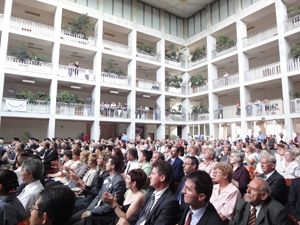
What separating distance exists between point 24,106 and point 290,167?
14.7 meters

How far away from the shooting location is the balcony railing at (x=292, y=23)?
1362 cm

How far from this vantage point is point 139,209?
2.81 metres

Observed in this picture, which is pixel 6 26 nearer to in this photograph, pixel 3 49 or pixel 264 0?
pixel 3 49

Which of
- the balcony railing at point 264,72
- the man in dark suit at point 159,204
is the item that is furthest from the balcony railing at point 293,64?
the man in dark suit at point 159,204

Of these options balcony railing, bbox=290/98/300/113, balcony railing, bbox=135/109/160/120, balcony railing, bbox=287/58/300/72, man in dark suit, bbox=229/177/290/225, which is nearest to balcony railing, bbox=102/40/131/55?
balcony railing, bbox=135/109/160/120

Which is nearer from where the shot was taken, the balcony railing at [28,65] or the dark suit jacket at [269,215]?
the dark suit jacket at [269,215]

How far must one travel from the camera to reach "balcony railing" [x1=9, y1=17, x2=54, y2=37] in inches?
569

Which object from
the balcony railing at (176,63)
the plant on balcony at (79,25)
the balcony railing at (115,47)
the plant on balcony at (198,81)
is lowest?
the plant on balcony at (198,81)

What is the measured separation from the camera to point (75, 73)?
53.4 feet

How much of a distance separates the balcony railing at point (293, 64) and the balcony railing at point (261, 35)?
8.06 ft

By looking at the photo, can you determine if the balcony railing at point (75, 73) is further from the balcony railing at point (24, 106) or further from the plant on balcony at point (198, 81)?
the plant on balcony at point (198, 81)

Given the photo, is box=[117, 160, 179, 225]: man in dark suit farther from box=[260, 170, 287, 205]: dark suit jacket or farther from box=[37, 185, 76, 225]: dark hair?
box=[260, 170, 287, 205]: dark suit jacket

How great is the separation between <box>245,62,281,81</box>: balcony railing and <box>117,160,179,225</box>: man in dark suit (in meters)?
15.0

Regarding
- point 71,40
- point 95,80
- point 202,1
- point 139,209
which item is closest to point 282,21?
point 202,1
